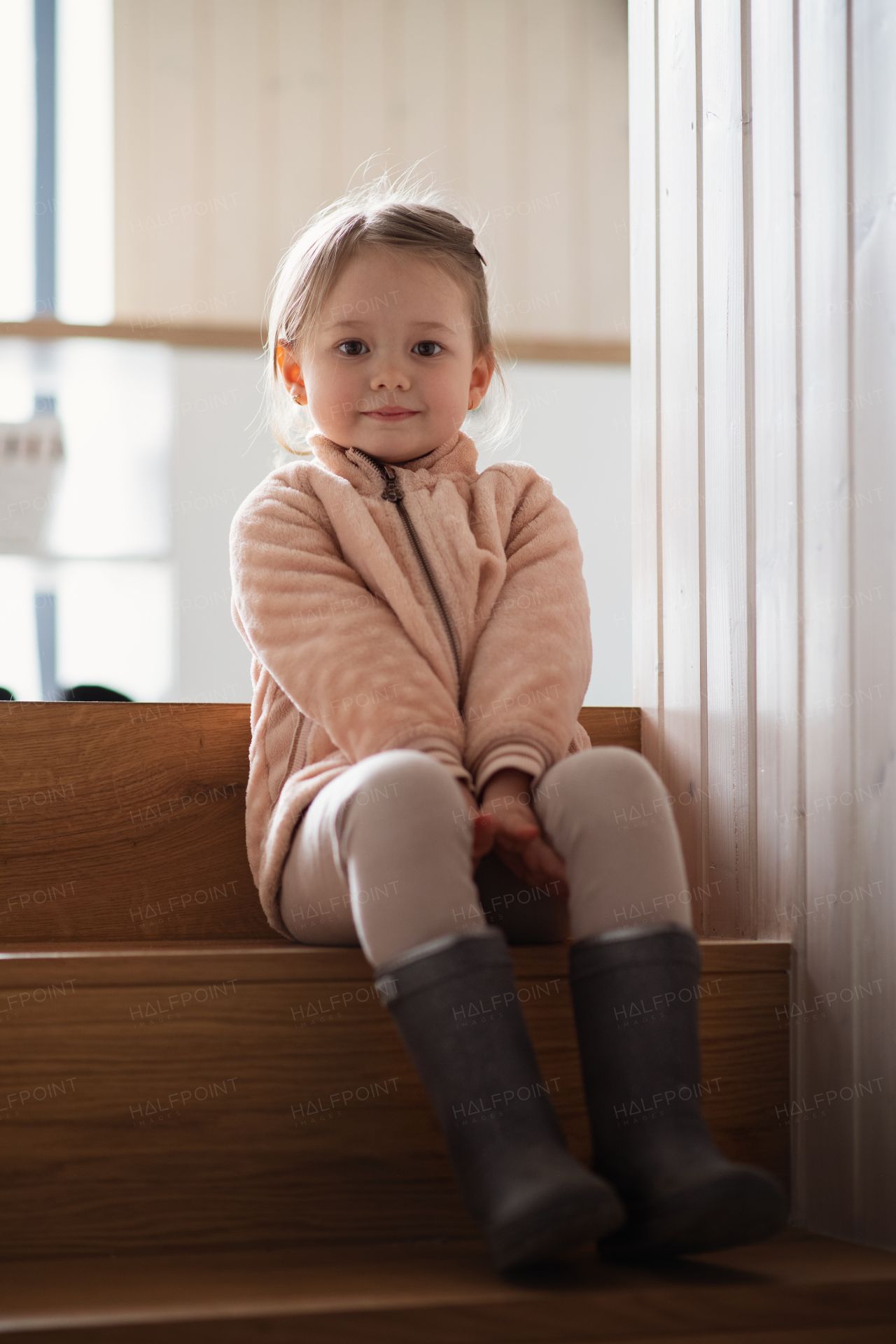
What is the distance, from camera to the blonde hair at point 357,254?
992mm

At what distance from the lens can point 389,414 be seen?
3.24 feet

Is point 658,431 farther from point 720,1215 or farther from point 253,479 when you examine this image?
point 253,479

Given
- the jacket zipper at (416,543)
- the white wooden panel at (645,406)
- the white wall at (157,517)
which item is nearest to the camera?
the jacket zipper at (416,543)

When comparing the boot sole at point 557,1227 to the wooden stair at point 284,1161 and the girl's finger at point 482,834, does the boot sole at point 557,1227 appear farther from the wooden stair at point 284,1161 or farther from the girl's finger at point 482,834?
the girl's finger at point 482,834

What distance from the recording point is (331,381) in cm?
99

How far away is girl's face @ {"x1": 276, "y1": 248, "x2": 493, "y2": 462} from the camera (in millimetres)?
979

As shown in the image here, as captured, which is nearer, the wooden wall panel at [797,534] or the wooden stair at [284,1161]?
the wooden stair at [284,1161]

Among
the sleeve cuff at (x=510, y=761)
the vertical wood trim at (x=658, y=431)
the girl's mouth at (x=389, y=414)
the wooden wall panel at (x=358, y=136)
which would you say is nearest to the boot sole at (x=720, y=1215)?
the sleeve cuff at (x=510, y=761)

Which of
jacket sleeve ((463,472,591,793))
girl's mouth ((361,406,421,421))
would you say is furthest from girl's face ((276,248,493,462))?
jacket sleeve ((463,472,591,793))

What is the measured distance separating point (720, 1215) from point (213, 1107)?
31cm

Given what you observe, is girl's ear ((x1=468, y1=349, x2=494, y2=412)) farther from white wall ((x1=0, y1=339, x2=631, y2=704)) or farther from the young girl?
white wall ((x1=0, y1=339, x2=631, y2=704))

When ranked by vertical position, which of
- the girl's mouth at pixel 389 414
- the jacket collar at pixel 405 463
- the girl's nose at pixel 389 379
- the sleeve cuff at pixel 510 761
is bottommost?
the sleeve cuff at pixel 510 761

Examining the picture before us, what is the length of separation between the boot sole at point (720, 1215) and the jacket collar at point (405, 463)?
599 mm

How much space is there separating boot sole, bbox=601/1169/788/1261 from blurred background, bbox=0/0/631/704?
2.21 m
